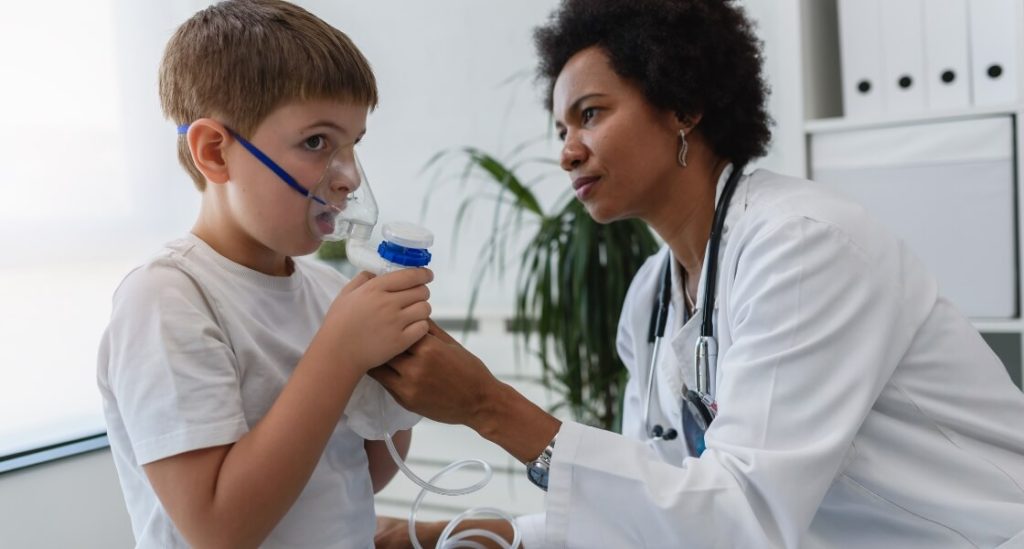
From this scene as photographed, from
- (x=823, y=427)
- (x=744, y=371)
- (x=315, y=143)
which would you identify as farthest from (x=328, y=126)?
(x=823, y=427)

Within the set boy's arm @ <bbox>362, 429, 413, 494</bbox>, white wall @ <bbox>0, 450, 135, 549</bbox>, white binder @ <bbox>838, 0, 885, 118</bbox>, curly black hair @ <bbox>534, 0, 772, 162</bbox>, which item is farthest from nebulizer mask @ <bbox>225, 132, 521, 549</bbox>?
white binder @ <bbox>838, 0, 885, 118</bbox>

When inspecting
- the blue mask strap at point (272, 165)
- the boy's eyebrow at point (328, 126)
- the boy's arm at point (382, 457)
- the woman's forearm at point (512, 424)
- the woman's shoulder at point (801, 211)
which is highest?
the boy's eyebrow at point (328, 126)

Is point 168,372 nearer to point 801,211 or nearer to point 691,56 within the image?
point 801,211

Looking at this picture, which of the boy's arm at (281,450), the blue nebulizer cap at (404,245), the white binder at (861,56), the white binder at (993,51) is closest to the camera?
the boy's arm at (281,450)

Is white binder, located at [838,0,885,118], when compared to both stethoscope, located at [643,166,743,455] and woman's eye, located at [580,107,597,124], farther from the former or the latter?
woman's eye, located at [580,107,597,124]

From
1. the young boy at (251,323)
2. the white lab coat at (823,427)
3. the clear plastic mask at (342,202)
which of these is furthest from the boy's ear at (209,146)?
the white lab coat at (823,427)

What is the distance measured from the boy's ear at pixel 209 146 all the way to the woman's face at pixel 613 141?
1.93ft

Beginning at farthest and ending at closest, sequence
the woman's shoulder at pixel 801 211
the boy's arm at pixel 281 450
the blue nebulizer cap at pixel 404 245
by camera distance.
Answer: the woman's shoulder at pixel 801 211, the blue nebulizer cap at pixel 404 245, the boy's arm at pixel 281 450

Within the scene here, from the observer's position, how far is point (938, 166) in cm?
182

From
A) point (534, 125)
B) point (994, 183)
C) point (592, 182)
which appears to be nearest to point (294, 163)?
point (592, 182)

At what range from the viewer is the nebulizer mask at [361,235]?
40.4 inches

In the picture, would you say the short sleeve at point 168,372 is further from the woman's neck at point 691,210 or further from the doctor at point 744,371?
the woman's neck at point 691,210

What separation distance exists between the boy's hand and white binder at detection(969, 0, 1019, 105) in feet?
4.70

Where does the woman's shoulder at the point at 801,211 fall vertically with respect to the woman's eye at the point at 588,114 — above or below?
below
